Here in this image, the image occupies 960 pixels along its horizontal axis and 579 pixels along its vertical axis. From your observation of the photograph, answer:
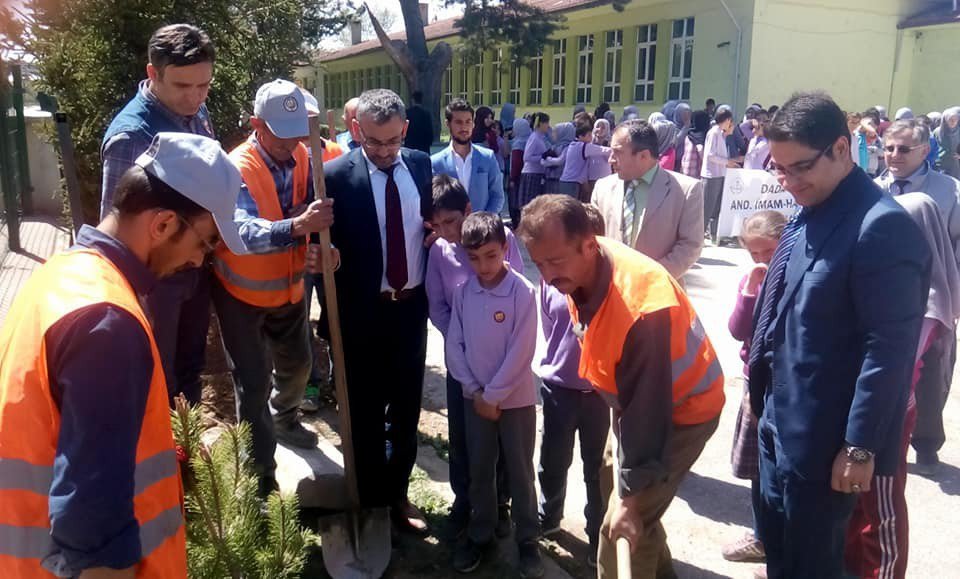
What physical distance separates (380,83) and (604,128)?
28.1 m

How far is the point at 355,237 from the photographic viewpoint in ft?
10.6

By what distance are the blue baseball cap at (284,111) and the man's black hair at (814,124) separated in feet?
6.13

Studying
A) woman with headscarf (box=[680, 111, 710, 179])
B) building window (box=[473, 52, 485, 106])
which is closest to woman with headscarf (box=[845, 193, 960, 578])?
woman with headscarf (box=[680, 111, 710, 179])

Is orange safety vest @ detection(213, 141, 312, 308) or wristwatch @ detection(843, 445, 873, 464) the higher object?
orange safety vest @ detection(213, 141, 312, 308)

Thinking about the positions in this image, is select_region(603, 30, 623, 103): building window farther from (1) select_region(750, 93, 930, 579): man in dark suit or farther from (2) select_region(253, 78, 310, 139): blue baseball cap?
(1) select_region(750, 93, 930, 579): man in dark suit

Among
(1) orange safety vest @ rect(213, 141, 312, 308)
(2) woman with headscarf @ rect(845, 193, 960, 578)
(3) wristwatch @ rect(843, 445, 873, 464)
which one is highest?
(1) orange safety vest @ rect(213, 141, 312, 308)

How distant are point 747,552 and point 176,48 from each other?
10.4ft

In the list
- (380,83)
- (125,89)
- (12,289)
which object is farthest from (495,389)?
(380,83)

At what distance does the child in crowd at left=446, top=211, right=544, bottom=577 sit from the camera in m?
3.07

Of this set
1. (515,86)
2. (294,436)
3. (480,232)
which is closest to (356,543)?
(294,436)

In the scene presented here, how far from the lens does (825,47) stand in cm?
1812

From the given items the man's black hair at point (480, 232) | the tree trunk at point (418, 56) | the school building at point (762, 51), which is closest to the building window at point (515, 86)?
the school building at point (762, 51)

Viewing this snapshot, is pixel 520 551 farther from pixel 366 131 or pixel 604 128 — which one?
pixel 604 128

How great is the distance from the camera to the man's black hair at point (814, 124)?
7.27 feet
